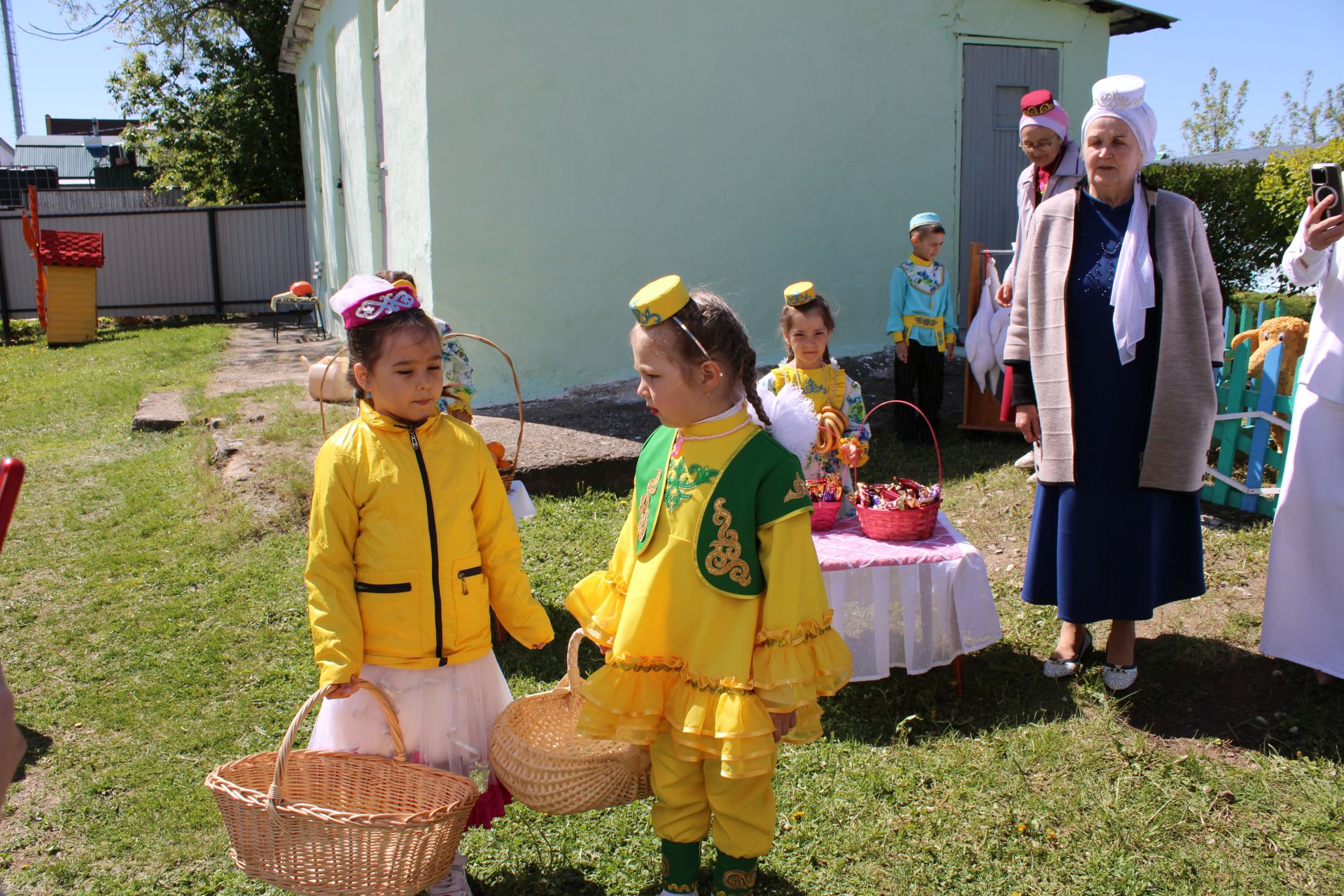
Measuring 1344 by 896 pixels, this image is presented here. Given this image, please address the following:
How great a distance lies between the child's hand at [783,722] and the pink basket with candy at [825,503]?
1676 mm

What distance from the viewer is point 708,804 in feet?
8.73

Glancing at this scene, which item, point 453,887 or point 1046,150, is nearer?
point 453,887

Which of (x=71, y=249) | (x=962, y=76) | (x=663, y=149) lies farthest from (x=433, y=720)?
(x=71, y=249)

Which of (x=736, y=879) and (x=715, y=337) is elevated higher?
(x=715, y=337)

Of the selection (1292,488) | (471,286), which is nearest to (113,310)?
(471,286)

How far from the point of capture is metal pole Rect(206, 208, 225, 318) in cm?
1817

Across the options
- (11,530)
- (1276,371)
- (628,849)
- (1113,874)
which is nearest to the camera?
(1113,874)

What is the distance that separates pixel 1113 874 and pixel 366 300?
2720 millimetres

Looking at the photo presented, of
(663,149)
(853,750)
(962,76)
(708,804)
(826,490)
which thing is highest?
(962,76)

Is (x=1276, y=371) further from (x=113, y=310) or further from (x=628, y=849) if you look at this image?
(x=113, y=310)

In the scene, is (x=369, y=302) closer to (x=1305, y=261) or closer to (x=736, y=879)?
(x=736, y=879)

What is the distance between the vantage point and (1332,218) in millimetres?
3359

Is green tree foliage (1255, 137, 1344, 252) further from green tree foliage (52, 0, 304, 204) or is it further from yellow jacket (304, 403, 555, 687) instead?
green tree foliage (52, 0, 304, 204)

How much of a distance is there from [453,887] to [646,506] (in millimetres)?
1221
